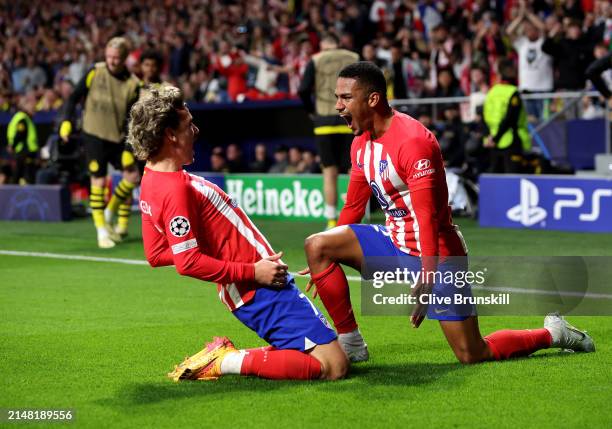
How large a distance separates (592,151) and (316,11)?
22.8 feet

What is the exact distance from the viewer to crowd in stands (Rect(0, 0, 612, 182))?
650 inches

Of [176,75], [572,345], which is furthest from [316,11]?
[572,345]

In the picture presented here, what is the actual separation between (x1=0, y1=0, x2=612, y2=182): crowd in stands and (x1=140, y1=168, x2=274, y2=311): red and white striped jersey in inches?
343

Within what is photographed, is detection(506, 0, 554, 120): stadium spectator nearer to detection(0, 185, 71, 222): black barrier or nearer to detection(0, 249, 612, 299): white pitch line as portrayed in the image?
detection(0, 185, 71, 222): black barrier

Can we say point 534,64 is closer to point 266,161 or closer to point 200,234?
point 266,161

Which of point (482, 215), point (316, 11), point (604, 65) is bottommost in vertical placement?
point (482, 215)

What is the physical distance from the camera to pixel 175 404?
5160 mm

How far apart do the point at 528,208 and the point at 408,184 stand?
25.5ft

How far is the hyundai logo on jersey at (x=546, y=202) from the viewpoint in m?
12.4

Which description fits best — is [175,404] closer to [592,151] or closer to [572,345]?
[572,345]

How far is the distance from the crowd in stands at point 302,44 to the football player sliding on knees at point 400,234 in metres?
8.18

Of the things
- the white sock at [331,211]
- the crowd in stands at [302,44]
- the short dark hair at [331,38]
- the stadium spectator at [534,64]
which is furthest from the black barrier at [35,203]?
the stadium spectator at [534,64]

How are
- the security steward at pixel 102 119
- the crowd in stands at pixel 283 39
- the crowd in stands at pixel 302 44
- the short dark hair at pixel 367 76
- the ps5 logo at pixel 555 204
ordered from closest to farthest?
the short dark hair at pixel 367 76 → the security steward at pixel 102 119 → the ps5 logo at pixel 555 204 → the crowd in stands at pixel 302 44 → the crowd in stands at pixel 283 39

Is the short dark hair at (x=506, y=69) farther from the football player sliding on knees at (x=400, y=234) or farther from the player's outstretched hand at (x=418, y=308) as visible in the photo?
the player's outstretched hand at (x=418, y=308)
